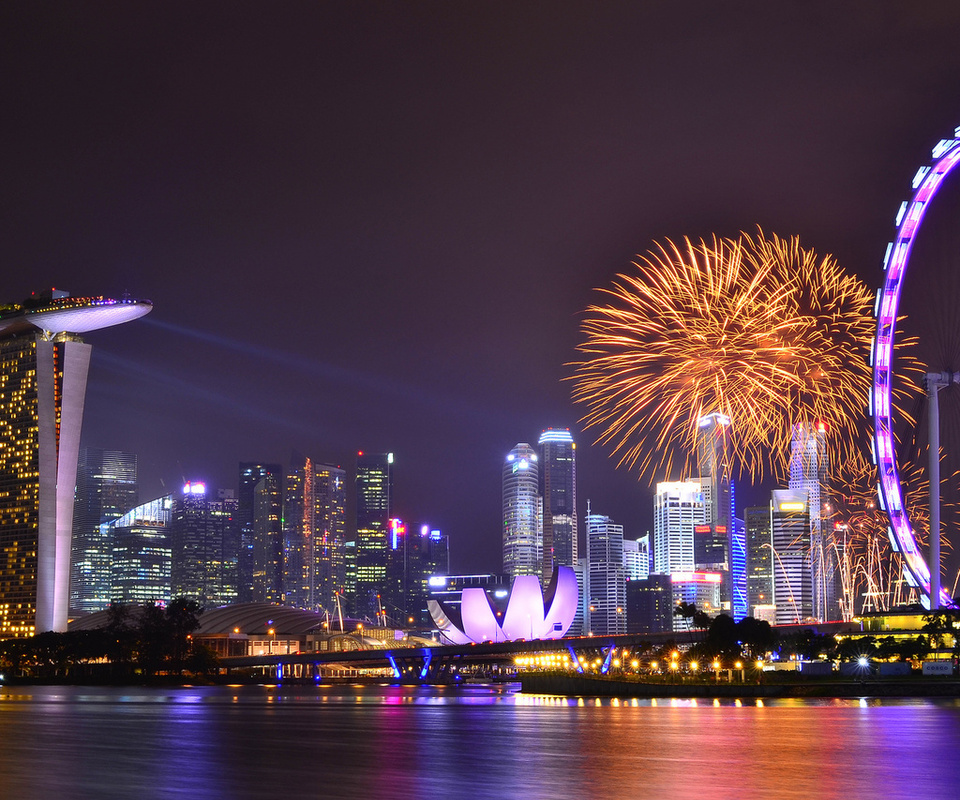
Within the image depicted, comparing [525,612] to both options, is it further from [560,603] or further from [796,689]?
[796,689]

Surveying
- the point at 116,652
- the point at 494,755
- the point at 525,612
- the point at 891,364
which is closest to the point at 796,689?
the point at 891,364

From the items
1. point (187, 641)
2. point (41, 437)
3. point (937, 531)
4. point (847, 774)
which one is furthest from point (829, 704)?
point (41, 437)

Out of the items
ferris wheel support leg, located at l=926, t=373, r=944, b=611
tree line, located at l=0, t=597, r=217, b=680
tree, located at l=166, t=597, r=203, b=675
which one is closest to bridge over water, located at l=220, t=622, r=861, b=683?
tree, located at l=166, t=597, r=203, b=675

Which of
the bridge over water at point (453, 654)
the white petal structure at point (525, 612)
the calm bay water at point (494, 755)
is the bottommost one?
the bridge over water at point (453, 654)

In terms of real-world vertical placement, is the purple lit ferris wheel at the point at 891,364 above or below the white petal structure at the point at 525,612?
above

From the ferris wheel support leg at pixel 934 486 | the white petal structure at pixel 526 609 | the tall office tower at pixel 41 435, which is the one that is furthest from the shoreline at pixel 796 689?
the tall office tower at pixel 41 435

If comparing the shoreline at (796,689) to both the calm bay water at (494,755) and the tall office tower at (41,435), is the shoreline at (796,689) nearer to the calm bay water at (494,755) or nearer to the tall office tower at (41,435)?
the calm bay water at (494,755)
